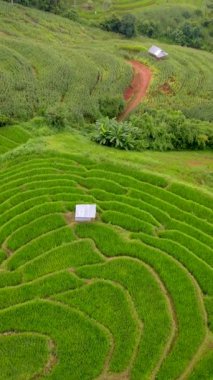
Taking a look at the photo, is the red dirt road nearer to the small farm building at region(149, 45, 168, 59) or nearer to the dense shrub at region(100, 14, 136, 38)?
the small farm building at region(149, 45, 168, 59)

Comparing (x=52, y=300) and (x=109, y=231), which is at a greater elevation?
(x=109, y=231)

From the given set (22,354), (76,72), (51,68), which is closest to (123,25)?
(76,72)

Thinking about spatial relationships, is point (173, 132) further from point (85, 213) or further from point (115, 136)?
point (85, 213)

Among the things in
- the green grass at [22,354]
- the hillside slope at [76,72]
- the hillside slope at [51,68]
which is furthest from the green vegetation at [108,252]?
the hillside slope at [76,72]

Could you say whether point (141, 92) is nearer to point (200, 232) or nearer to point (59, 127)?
point (59, 127)

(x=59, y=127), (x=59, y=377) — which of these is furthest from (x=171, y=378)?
(x=59, y=127)

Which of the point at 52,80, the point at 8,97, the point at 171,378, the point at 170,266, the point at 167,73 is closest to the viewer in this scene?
the point at 171,378

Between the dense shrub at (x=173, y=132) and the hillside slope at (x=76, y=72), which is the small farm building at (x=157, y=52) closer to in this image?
the hillside slope at (x=76, y=72)
